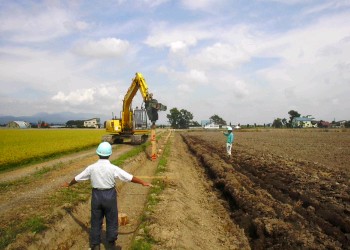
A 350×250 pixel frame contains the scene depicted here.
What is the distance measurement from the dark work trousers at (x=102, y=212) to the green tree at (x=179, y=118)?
128m

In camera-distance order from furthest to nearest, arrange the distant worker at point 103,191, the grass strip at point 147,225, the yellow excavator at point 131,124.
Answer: the yellow excavator at point 131,124, the grass strip at point 147,225, the distant worker at point 103,191

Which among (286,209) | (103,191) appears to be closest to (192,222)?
(286,209)

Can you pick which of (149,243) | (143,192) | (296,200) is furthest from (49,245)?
(296,200)

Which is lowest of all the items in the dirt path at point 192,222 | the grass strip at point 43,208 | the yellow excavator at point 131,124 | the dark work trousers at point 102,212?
the dirt path at point 192,222

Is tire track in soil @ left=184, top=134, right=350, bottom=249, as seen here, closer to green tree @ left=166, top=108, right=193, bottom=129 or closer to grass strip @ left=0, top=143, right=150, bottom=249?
grass strip @ left=0, top=143, right=150, bottom=249

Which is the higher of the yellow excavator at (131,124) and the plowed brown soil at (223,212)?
the yellow excavator at (131,124)

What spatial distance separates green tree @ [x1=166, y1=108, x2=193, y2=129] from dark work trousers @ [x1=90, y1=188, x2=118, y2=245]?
12848 cm

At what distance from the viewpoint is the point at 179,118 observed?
136 metres

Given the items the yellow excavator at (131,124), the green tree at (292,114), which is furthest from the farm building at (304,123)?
the yellow excavator at (131,124)

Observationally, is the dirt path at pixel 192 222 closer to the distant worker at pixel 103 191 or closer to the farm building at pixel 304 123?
the distant worker at pixel 103 191

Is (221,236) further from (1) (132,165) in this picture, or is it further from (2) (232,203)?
(1) (132,165)

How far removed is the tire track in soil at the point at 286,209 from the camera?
7.45 meters

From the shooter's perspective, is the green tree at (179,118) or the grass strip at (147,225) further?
the green tree at (179,118)

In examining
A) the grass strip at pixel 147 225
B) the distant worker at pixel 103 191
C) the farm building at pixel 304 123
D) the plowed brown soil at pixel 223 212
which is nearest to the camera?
the distant worker at pixel 103 191
